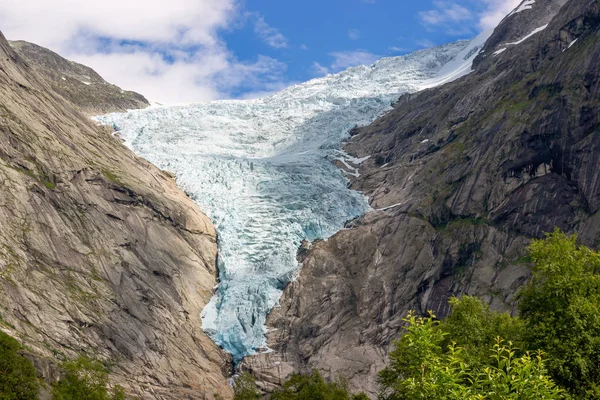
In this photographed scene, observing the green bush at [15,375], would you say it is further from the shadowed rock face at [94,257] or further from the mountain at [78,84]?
the mountain at [78,84]

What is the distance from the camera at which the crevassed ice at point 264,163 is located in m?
69.2

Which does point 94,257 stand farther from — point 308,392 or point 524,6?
point 524,6

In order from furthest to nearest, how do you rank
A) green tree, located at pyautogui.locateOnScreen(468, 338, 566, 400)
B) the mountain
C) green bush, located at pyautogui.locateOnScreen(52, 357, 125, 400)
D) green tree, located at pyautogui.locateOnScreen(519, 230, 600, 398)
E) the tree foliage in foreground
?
the mountain, green bush, located at pyautogui.locateOnScreen(52, 357, 125, 400), green tree, located at pyautogui.locateOnScreen(519, 230, 600, 398), the tree foliage in foreground, green tree, located at pyautogui.locateOnScreen(468, 338, 566, 400)

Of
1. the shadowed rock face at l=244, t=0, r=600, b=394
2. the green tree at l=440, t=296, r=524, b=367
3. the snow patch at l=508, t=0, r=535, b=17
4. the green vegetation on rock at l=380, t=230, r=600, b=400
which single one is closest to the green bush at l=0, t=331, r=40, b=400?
the shadowed rock face at l=244, t=0, r=600, b=394

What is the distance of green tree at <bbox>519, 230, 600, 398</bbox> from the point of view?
77.6 ft

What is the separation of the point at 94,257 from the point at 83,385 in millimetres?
18609

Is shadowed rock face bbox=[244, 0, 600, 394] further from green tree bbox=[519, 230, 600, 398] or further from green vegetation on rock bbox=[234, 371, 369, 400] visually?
green tree bbox=[519, 230, 600, 398]

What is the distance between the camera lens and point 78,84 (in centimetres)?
12450

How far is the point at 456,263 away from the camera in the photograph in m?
65.6

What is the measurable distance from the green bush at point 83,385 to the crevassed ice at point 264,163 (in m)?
15.8

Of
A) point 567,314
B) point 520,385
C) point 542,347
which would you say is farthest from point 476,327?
point 520,385

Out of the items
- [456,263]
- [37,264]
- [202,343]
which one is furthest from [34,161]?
[456,263]

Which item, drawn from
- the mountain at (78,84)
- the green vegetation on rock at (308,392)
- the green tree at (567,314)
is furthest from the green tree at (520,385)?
the mountain at (78,84)

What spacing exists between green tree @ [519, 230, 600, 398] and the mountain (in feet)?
307
